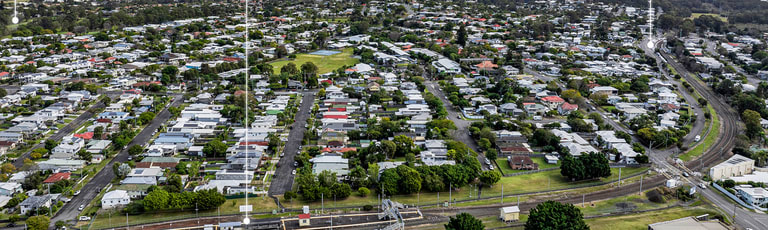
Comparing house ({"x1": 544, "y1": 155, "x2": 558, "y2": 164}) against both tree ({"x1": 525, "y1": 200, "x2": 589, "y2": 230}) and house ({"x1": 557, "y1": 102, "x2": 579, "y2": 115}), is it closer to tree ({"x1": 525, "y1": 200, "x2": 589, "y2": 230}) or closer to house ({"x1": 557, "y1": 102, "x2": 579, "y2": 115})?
tree ({"x1": 525, "y1": 200, "x2": 589, "y2": 230})

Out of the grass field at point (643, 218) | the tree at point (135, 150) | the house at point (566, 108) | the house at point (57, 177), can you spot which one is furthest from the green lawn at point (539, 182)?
the house at point (57, 177)

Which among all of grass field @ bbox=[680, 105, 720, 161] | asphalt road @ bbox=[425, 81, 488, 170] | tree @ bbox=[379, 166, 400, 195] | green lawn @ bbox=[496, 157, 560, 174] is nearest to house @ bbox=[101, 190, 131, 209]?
tree @ bbox=[379, 166, 400, 195]

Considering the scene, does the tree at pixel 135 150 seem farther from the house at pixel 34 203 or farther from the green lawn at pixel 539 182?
the green lawn at pixel 539 182

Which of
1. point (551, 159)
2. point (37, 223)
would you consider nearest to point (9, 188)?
point (37, 223)

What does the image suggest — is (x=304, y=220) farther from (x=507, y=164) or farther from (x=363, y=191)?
(x=507, y=164)

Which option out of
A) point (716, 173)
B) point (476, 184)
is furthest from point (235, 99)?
point (716, 173)
